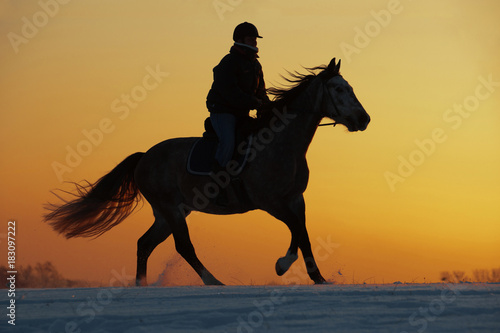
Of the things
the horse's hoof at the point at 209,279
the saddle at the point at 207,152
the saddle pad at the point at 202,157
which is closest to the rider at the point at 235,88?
the saddle at the point at 207,152

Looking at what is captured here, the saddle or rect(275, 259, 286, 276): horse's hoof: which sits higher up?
the saddle

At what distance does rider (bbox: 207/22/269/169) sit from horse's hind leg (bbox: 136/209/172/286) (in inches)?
69.1

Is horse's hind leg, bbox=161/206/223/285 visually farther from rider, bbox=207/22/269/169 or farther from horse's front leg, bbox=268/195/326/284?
horse's front leg, bbox=268/195/326/284

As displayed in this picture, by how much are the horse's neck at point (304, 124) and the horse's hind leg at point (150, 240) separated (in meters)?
2.64

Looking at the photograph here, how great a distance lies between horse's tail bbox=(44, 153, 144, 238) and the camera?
12336 millimetres

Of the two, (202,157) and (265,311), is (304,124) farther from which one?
(265,311)

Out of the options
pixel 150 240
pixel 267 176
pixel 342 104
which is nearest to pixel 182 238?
pixel 150 240

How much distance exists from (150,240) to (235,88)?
2887 mm

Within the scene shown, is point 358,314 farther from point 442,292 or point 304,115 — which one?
point 304,115

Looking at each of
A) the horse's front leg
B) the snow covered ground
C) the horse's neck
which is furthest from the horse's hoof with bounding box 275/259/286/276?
the snow covered ground

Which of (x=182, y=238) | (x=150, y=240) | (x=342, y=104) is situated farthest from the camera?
(x=150, y=240)

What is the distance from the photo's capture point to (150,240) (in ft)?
38.5

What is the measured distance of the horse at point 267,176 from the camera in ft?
32.7

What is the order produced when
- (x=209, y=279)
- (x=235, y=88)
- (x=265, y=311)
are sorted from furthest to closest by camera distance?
(x=209, y=279) → (x=235, y=88) → (x=265, y=311)
